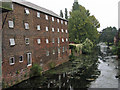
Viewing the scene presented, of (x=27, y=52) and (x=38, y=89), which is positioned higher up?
(x=27, y=52)

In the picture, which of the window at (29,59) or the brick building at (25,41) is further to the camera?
the window at (29,59)

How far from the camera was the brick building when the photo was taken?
14914mm

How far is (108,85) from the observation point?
14781 millimetres

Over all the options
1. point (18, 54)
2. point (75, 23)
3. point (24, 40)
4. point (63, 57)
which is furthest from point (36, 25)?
point (75, 23)

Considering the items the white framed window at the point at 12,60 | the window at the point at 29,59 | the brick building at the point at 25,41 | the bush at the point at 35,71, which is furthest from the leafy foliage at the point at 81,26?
the white framed window at the point at 12,60

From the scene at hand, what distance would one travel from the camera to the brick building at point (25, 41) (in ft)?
48.9

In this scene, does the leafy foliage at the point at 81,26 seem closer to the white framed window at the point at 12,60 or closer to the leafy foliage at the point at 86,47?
the leafy foliage at the point at 86,47

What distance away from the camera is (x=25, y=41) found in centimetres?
1808

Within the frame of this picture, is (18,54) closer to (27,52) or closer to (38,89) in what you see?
(27,52)

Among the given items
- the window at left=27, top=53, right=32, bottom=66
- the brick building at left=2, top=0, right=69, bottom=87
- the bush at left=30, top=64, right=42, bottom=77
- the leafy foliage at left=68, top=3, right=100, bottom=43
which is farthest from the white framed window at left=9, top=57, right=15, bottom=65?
the leafy foliage at left=68, top=3, right=100, bottom=43

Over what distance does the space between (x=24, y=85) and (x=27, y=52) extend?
4.65m

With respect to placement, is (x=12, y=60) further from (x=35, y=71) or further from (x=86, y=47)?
(x=86, y=47)

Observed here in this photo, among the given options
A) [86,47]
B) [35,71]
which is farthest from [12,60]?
[86,47]

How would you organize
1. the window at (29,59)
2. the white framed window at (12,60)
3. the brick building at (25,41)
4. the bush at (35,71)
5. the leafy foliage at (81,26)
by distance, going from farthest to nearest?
the leafy foliage at (81,26)
the bush at (35,71)
the window at (29,59)
the white framed window at (12,60)
the brick building at (25,41)
